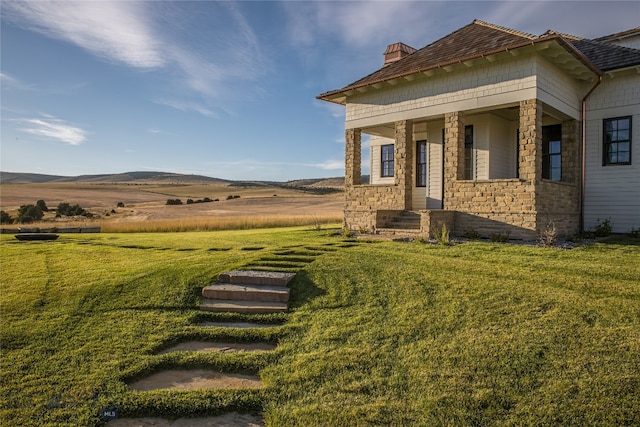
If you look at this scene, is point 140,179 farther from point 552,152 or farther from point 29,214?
point 552,152

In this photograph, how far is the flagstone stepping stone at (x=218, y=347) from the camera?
5801 millimetres

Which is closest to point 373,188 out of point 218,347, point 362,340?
point 362,340

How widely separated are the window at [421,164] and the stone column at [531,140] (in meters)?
5.36

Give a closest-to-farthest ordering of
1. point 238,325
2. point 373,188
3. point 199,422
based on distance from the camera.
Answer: point 199,422 → point 238,325 → point 373,188

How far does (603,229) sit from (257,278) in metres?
11.7

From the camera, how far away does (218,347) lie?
5.91 meters

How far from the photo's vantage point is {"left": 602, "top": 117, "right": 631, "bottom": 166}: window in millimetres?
13797

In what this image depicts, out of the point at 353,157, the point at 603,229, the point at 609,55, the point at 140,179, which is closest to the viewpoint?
the point at 603,229

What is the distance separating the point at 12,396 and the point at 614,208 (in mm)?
16110

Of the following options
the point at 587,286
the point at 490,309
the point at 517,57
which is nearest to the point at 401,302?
the point at 490,309

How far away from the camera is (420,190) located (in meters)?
17.7

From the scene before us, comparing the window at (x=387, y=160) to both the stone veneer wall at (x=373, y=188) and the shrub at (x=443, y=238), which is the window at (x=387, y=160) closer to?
the stone veneer wall at (x=373, y=188)

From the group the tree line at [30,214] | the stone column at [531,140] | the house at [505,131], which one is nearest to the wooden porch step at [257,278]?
the house at [505,131]

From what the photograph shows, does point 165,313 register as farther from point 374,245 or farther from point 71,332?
point 374,245
